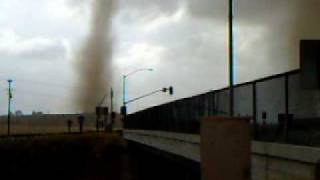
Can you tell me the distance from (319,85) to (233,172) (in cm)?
306

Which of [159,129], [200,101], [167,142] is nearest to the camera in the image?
[200,101]

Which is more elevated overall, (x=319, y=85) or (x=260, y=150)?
(x=319, y=85)

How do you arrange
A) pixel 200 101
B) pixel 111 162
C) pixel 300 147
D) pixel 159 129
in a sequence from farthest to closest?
1. pixel 111 162
2. pixel 159 129
3. pixel 200 101
4. pixel 300 147

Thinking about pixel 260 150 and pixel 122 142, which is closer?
pixel 260 150

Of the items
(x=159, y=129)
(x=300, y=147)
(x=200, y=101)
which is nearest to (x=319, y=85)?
(x=300, y=147)

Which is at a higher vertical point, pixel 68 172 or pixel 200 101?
pixel 200 101

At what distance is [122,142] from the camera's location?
99.2 meters

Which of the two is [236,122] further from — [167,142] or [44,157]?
[44,157]

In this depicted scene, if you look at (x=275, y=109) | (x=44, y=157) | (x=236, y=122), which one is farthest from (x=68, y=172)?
(x=236, y=122)

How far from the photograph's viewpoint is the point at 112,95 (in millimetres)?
143125

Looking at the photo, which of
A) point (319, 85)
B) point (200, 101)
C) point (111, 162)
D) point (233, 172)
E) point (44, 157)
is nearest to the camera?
point (319, 85)

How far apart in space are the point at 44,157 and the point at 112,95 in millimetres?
39430

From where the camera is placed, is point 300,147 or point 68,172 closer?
point 300,147

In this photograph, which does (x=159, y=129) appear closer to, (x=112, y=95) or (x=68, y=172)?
(x=68, y=172)
